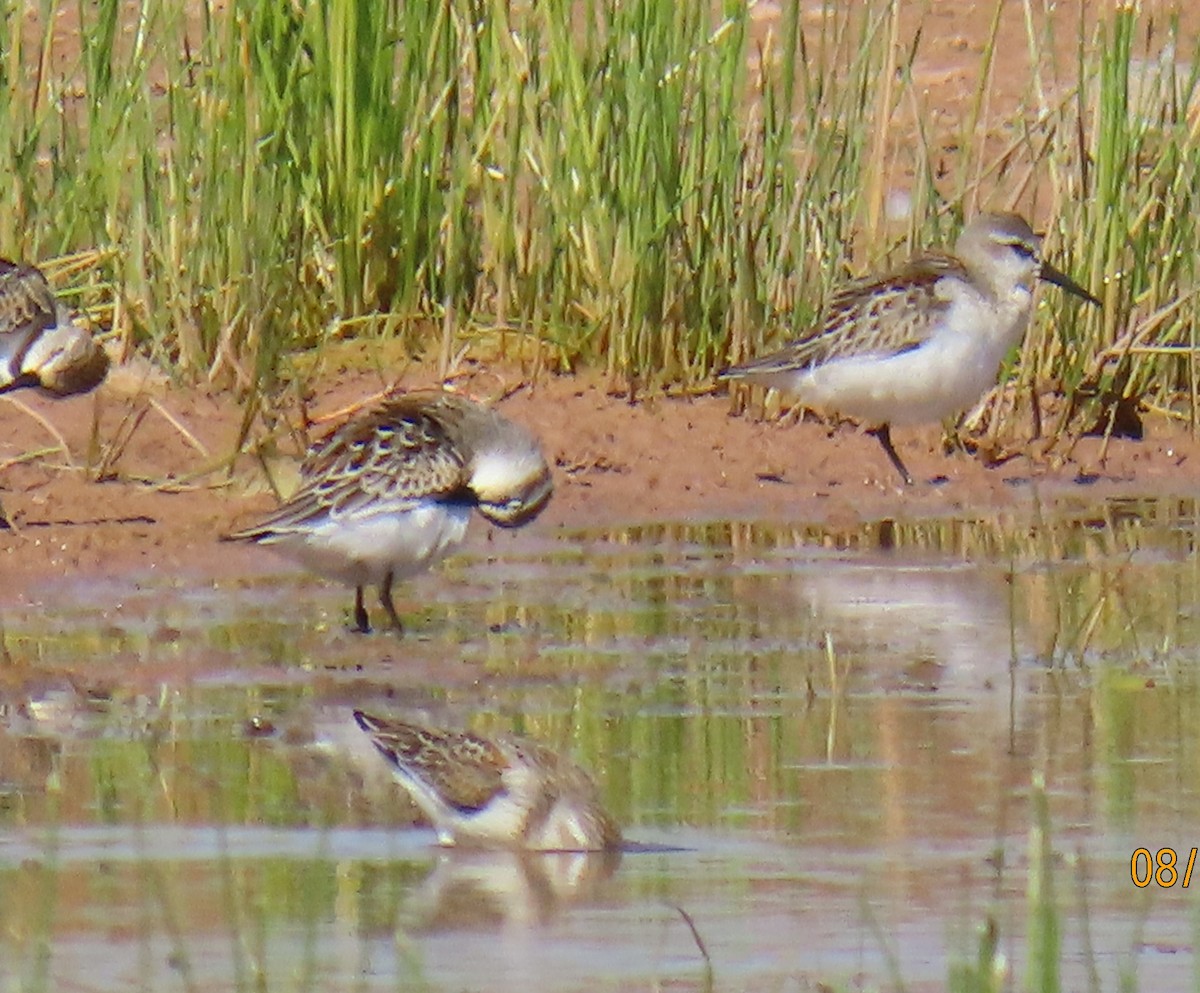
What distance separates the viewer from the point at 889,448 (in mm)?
10781

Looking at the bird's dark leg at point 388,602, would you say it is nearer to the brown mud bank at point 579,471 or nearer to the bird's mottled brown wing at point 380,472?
the bird's mottled brown wing at point 380,472

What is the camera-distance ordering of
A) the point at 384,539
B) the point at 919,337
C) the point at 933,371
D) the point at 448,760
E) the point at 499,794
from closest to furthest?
the point at 499,794 → the point at 448,760 → the point at 384,539 → the point at 933,371 → the point at 919,337

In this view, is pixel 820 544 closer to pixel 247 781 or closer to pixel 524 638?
pixel 524 638

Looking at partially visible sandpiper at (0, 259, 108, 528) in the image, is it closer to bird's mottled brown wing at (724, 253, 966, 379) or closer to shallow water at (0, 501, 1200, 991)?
shallow water at (0, 501, 1200, 991)

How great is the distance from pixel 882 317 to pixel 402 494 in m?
3.48

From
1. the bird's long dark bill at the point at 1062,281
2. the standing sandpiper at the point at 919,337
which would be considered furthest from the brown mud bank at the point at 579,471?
the bird's long dark bill at the point at 1062,281

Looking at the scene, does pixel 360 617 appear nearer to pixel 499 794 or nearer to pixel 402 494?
pixel 402 494

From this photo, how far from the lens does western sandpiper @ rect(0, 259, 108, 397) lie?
386 inches

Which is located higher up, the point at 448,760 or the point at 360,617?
the point at 360,617

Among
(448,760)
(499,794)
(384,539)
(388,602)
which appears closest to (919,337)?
(388,602)

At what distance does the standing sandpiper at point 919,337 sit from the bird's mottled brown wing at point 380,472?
2.78 metres

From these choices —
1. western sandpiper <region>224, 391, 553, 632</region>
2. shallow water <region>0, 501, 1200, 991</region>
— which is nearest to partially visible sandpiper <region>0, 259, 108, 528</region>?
shallow water <region>0, 501, 1200, 991</region>

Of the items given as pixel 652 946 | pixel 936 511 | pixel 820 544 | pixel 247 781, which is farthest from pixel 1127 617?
pixel 652 946

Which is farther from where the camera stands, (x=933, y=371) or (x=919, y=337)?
(x=919, y=337)
